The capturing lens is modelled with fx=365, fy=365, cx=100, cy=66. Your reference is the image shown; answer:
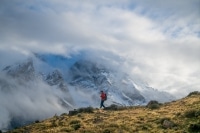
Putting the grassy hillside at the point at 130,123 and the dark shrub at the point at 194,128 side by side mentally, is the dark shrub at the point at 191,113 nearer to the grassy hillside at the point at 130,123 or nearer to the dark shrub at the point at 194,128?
the grassy hillside at the point at 130,123

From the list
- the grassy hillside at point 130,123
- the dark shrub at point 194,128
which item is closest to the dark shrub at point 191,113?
the grassy hillside at point 130,123

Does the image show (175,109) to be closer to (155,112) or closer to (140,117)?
(155,112)

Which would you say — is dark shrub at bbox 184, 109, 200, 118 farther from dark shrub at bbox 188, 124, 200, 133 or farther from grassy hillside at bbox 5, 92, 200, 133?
dark shrub at bbox 188, 124, 200, 133

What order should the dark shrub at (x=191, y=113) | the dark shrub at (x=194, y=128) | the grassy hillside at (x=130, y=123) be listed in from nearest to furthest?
the dark shrub at (x=194, y=128)
the grassy hillside at (x=130, y=123)
the dark shrub at (x=191, y=113)

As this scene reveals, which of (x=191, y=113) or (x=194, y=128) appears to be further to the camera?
(x=191, y=113)

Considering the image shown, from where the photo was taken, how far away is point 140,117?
44.6 metres

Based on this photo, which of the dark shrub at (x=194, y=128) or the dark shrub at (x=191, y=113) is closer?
the dark shrub at (x=194, y=128)

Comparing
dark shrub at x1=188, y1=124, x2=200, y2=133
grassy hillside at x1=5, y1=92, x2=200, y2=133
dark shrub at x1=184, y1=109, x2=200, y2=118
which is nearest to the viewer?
dark shrub at x1=188, y1=124, x2=200, y2=133

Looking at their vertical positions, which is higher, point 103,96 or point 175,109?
point 103,96

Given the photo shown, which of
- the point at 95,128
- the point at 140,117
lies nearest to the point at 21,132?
the point at 95,128

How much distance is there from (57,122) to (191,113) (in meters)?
16.8

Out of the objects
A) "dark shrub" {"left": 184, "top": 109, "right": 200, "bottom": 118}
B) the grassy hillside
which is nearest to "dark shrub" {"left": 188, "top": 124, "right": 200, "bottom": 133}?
the grassy hillside

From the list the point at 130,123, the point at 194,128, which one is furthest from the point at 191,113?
the point at 130,123

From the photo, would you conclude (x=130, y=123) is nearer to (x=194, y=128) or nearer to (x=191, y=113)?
(x=191, y=113)
